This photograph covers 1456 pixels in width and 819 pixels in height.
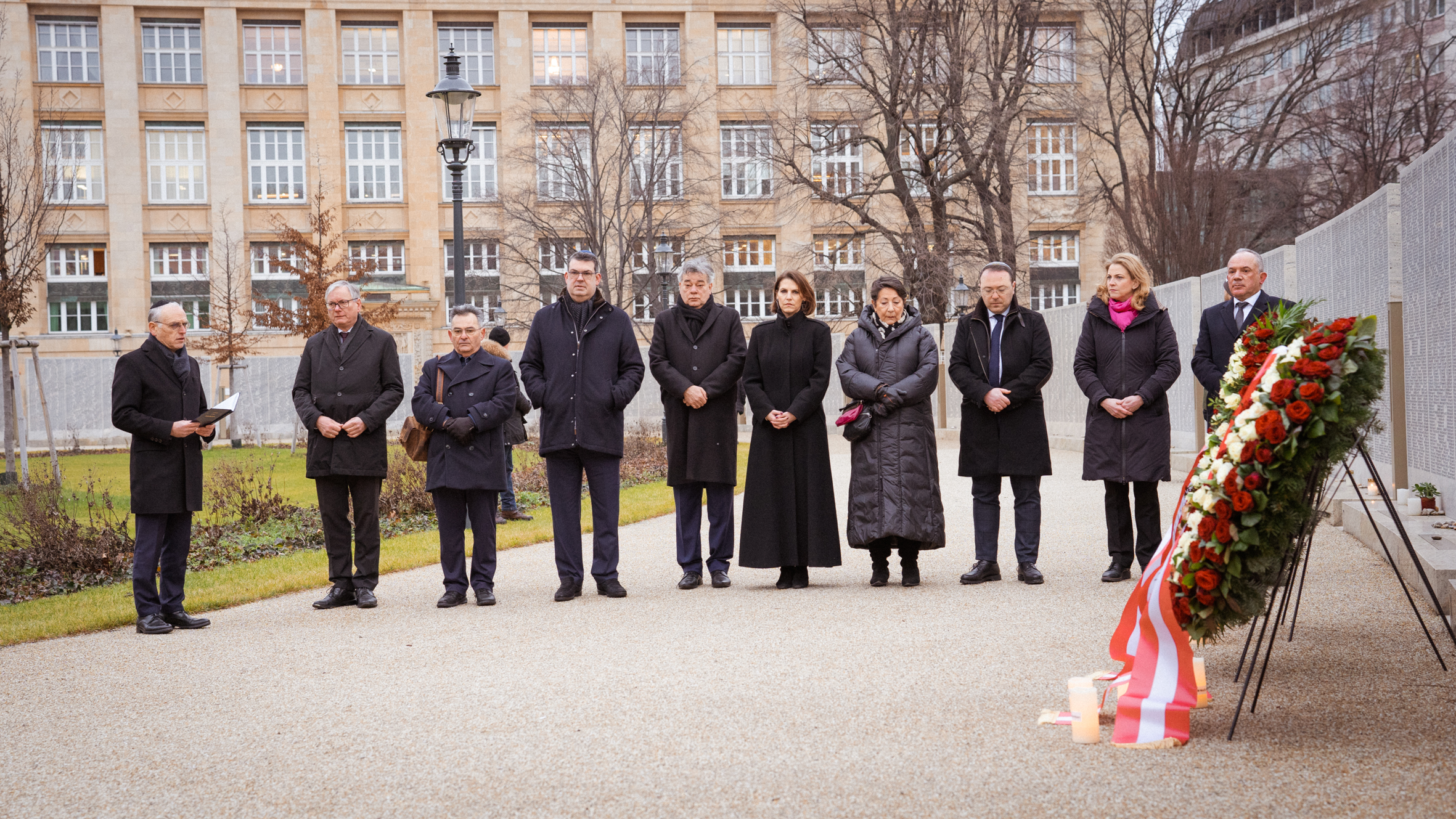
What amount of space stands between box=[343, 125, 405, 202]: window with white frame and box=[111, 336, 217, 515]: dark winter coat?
152 feet

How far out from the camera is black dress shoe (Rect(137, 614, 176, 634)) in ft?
26.7

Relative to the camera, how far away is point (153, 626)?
8.15 metres

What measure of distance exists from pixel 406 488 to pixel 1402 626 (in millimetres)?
11484

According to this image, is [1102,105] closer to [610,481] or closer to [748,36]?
[748,36]

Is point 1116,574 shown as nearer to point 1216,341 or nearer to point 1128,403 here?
point 1128,403

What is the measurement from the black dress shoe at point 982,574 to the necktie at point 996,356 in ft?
4.30

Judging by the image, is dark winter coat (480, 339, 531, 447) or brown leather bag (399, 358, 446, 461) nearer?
brown leather bag (399, 358, 446, 461)

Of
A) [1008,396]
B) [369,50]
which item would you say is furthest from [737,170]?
[1008,396]

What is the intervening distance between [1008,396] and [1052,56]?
26.9 meters

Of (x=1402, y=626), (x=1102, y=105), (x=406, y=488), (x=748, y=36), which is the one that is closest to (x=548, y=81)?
(x=748, y=36)

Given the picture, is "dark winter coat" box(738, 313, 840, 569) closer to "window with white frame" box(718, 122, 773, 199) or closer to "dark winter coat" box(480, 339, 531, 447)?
"dark winter coat" box(480, 339, 531, 447)

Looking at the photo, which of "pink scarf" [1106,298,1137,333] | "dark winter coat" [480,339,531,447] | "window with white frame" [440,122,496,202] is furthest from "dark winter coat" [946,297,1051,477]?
"window with white frame" [440,122,496,202]

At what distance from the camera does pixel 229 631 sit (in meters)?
8.12

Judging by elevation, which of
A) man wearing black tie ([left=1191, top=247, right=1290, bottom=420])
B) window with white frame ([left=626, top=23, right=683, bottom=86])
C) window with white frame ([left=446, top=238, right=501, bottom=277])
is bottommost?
man wearing black tie ([left=1191, top=247, right=1290, bottom=420])
